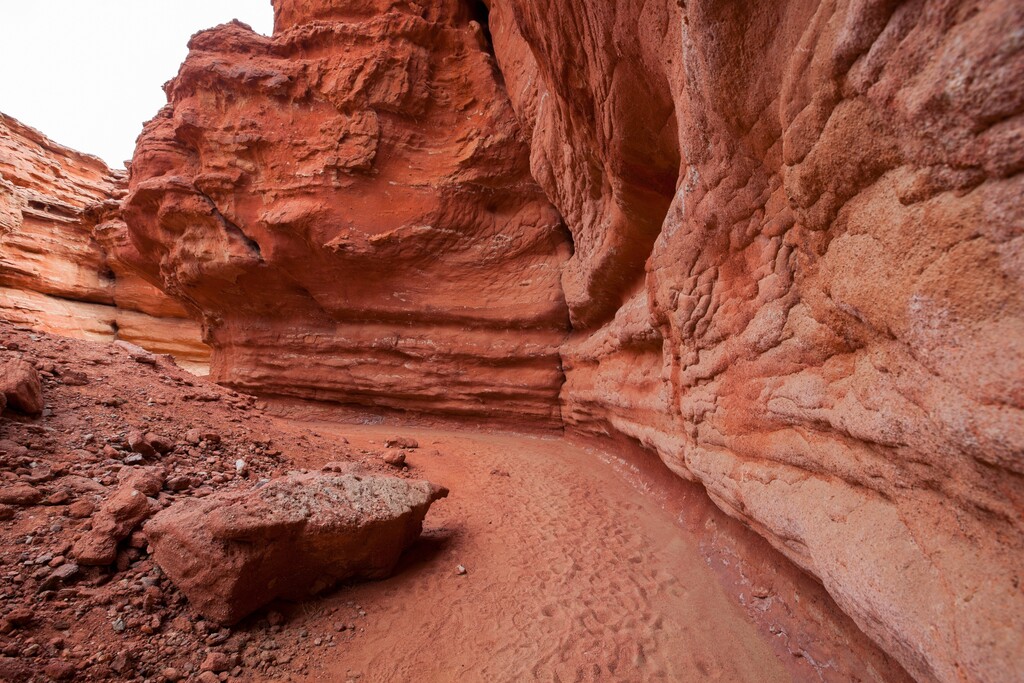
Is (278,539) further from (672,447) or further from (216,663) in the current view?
(672,447)

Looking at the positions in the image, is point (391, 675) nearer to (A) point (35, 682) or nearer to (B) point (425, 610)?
(B) point (425, 610)

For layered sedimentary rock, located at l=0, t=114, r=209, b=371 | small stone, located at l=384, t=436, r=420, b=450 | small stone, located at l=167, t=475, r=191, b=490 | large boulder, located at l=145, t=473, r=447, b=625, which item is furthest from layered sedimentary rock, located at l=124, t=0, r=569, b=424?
layered sedimentary rock, located at l=0, t=114, r=209, b=371

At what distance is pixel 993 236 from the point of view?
109 centimetres

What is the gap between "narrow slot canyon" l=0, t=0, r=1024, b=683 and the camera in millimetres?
1196

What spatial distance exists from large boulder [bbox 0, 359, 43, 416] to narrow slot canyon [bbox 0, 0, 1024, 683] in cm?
4

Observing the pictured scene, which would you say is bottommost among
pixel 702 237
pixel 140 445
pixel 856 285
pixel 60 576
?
pixel 60 576

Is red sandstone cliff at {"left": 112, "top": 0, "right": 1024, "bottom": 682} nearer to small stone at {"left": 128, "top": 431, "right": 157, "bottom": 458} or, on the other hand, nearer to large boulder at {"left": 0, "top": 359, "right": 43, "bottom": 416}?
small stone at {"left": 128, "top": 431, "right": 157, "bottom": 458}

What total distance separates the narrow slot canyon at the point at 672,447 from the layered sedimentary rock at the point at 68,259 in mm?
12376

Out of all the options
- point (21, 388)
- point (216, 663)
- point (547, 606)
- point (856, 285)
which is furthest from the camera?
point (21, 388)

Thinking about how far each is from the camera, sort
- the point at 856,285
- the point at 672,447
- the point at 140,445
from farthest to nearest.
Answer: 1. the point at 672,447
2. the point at 140,445
3. the point at 856,285

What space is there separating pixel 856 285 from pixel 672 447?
213 cm

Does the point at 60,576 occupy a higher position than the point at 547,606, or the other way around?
the point at 60,576

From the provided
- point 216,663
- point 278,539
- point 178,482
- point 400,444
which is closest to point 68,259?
point 400,444

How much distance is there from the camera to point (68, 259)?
13.9 m
